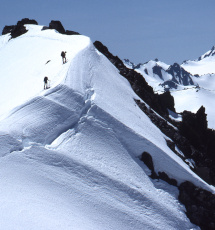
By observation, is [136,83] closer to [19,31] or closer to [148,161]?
[148,161]

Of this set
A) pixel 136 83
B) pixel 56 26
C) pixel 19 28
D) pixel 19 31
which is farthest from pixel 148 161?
pixel 19 28

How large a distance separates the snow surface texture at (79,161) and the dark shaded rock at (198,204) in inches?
26.1

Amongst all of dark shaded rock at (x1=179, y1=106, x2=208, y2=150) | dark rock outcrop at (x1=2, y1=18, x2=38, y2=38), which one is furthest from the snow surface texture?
dark rock outcrop at (x1=2, y1=18, x2=38, y2=38)

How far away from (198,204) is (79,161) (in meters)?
11.1

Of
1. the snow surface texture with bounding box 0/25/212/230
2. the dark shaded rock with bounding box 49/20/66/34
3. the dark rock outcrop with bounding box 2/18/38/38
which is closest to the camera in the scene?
the snow surface texture with bounding box 0/25/212/230

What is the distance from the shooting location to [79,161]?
2206 centimetres

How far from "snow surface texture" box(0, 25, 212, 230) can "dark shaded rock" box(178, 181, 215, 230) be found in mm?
662

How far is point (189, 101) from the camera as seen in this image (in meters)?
144

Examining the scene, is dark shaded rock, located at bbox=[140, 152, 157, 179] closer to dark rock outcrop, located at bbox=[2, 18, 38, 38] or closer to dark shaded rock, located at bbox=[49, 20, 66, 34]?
dark shaded rock, located at bbox=[49, 20, 66, 34]

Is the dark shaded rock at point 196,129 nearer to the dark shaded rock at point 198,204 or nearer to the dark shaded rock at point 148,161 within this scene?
the dark shaded rock at point 198,204

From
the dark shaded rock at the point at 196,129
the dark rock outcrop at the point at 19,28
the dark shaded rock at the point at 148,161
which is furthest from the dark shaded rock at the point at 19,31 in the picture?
the dark shaded rock at the point at 148,161

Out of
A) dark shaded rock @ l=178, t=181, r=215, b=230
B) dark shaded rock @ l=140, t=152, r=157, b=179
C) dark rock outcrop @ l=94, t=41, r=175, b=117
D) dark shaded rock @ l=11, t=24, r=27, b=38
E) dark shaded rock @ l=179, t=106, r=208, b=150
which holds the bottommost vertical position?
dark shaded rock @ l=178, t=181, r=215, b=230

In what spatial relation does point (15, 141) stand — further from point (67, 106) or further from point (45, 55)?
point (45, 55)

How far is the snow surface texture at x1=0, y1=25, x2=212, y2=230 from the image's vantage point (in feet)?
58.1
